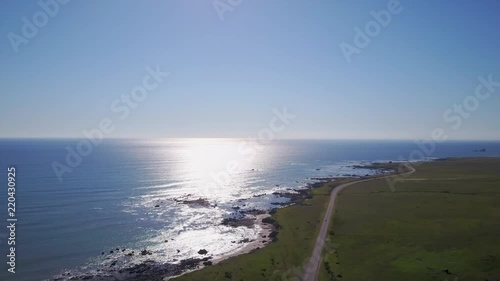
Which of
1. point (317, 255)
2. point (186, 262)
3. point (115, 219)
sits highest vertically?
point (115, 219)

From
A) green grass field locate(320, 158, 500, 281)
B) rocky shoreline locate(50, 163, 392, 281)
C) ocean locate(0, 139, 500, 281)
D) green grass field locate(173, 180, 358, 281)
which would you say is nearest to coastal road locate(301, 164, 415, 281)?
green grass field locate(173, 180, 358, 281)

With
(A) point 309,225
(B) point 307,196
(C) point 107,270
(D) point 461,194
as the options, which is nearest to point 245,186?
(B) point 307,196

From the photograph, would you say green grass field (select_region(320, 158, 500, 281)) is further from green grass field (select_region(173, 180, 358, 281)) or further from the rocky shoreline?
the rocky shoreline

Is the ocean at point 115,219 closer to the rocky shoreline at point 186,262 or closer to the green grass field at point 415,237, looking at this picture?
the rocky shoreline at point 186,262

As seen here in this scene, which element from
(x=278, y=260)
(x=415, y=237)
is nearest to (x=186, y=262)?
(x=278, y=260)

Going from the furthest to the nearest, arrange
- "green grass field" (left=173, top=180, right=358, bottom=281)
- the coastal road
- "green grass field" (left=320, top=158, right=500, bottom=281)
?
1. "green grass field" (left=173, top=180, right=358, bottom=281)
2. "green grass field" (left=320, top=158, right=500, bottom=281)
3. the coastal road

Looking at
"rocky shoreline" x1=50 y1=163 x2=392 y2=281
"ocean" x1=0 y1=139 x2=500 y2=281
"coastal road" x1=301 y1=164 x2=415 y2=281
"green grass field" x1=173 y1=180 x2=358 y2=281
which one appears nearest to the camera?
"coastal road" x1=301 y1=164 x2=415 y2=281

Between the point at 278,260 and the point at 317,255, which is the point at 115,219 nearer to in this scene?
the point at 278,260

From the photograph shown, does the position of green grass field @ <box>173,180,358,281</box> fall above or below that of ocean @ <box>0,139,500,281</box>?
below
